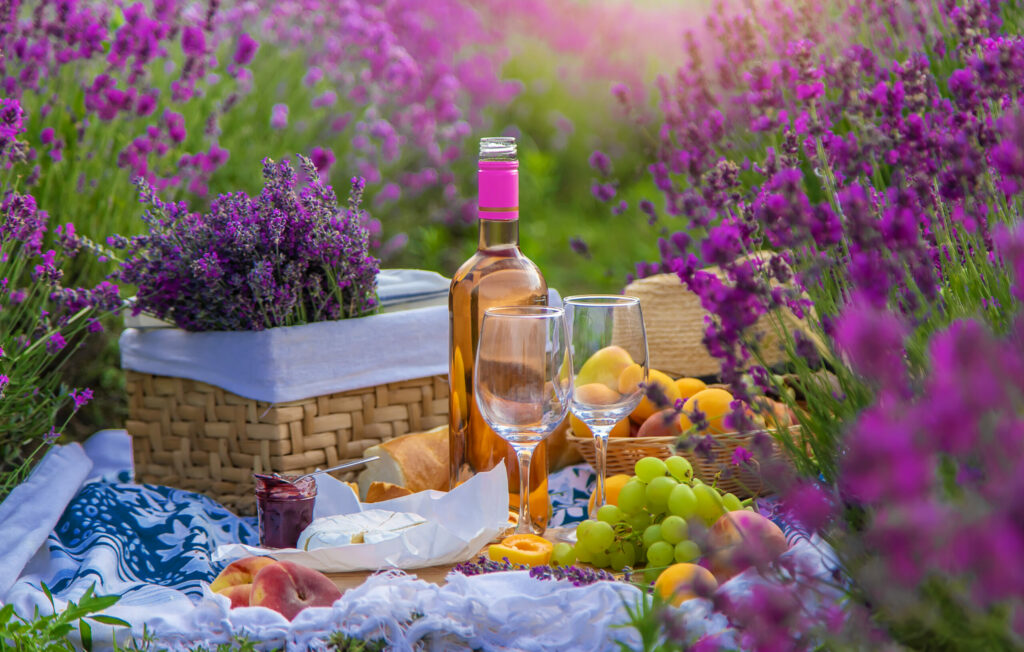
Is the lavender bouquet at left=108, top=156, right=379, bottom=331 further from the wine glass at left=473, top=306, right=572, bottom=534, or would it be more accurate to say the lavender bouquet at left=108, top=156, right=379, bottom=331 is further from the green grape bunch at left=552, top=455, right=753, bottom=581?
the green grape bunch at left=552, top=455, right=753, bottom=581

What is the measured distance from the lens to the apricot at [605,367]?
1439 millimetres

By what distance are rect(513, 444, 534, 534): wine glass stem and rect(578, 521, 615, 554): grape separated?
0.56ft

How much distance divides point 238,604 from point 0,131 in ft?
3.27

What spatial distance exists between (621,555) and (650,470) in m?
0.13

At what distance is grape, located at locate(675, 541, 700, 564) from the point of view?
1.28 meters

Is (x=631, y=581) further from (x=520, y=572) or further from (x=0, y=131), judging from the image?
(x=0, y=131)

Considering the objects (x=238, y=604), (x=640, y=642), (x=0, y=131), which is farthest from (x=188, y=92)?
(x=640, y=642)

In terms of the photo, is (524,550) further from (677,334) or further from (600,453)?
(677,334)

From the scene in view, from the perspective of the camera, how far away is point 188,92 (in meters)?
2.48

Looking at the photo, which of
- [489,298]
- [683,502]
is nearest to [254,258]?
[489,298]

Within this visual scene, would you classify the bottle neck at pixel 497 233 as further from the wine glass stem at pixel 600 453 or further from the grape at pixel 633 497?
the grape at pixel 633 497

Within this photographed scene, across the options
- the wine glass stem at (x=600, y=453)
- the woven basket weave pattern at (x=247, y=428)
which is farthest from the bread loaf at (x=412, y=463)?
the wine glass stem at (x=600, y=453)

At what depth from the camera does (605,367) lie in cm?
146

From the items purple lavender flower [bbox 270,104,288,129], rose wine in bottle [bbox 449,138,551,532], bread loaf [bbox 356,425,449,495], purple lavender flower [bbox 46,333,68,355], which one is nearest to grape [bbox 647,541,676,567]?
rose wine in bottle [bbox 449,138,551,532]
